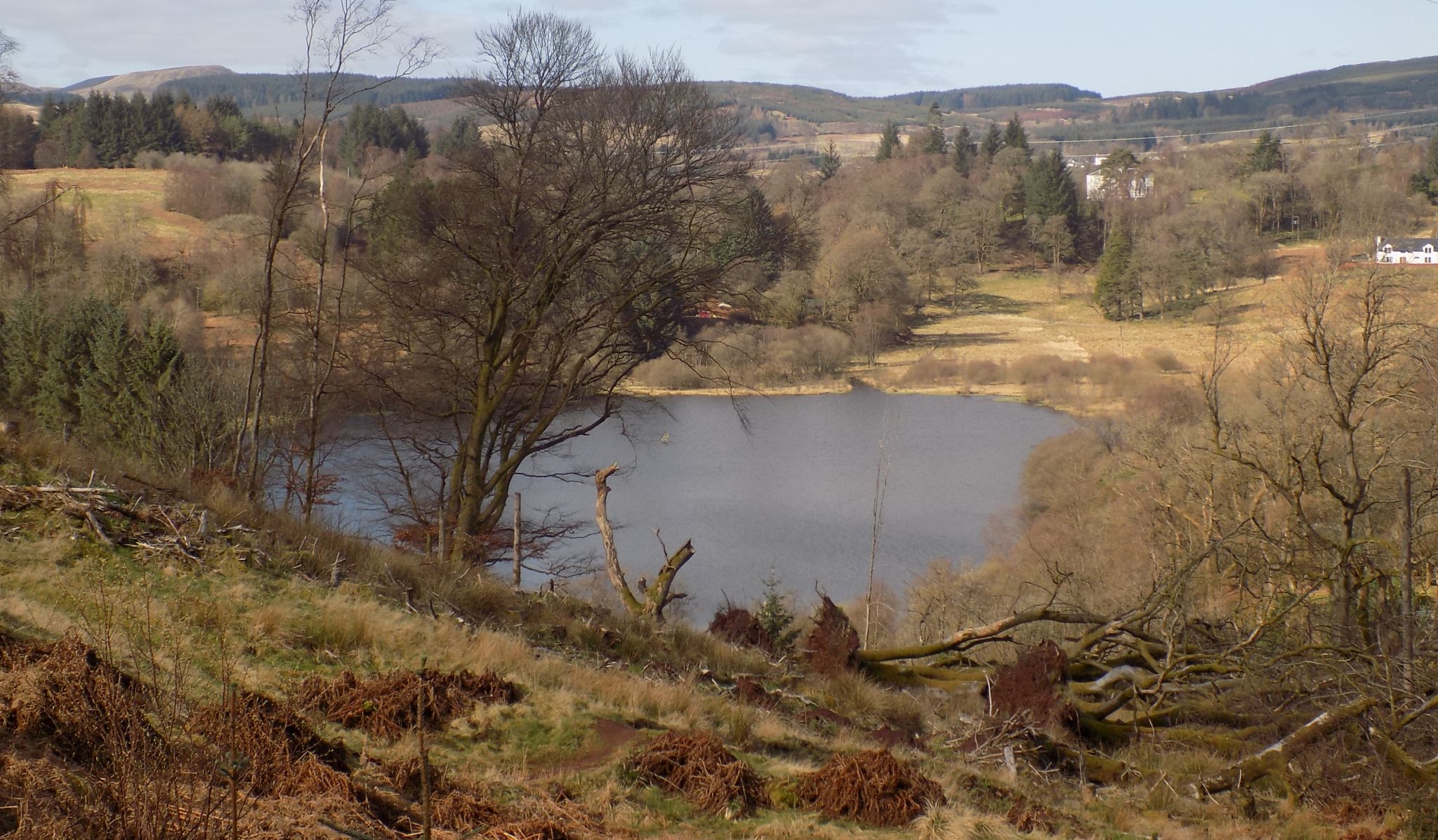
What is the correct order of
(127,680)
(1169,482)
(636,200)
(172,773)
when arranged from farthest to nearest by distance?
(1169,482) < (636,200) < (127,680) < (172,773)

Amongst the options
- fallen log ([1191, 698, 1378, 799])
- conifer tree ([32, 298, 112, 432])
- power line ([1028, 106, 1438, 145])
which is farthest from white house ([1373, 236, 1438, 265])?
power line ([1028, 106, 1438, 145])

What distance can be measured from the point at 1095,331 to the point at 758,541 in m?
35.2

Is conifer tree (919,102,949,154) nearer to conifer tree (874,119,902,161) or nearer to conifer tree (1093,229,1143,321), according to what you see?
conifer tree (874,119,902,161)

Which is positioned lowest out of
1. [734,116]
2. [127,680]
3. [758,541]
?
[758,541]

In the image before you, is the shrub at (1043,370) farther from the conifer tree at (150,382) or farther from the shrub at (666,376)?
the conifer tree at (150,382)

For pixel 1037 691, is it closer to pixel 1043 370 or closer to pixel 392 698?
pixel 392 698

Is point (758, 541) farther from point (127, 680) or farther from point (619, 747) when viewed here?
point (127, 680)

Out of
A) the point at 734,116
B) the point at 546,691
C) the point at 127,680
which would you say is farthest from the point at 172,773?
the point at 734,116

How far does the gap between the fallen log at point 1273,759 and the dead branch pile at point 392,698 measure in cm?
460

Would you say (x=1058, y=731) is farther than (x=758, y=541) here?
No

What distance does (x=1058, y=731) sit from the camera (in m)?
7.91

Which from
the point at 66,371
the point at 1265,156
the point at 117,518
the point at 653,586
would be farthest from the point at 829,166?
the point at 117,518

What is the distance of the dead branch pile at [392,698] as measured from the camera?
4.98 meters

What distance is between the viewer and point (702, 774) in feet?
16.0
